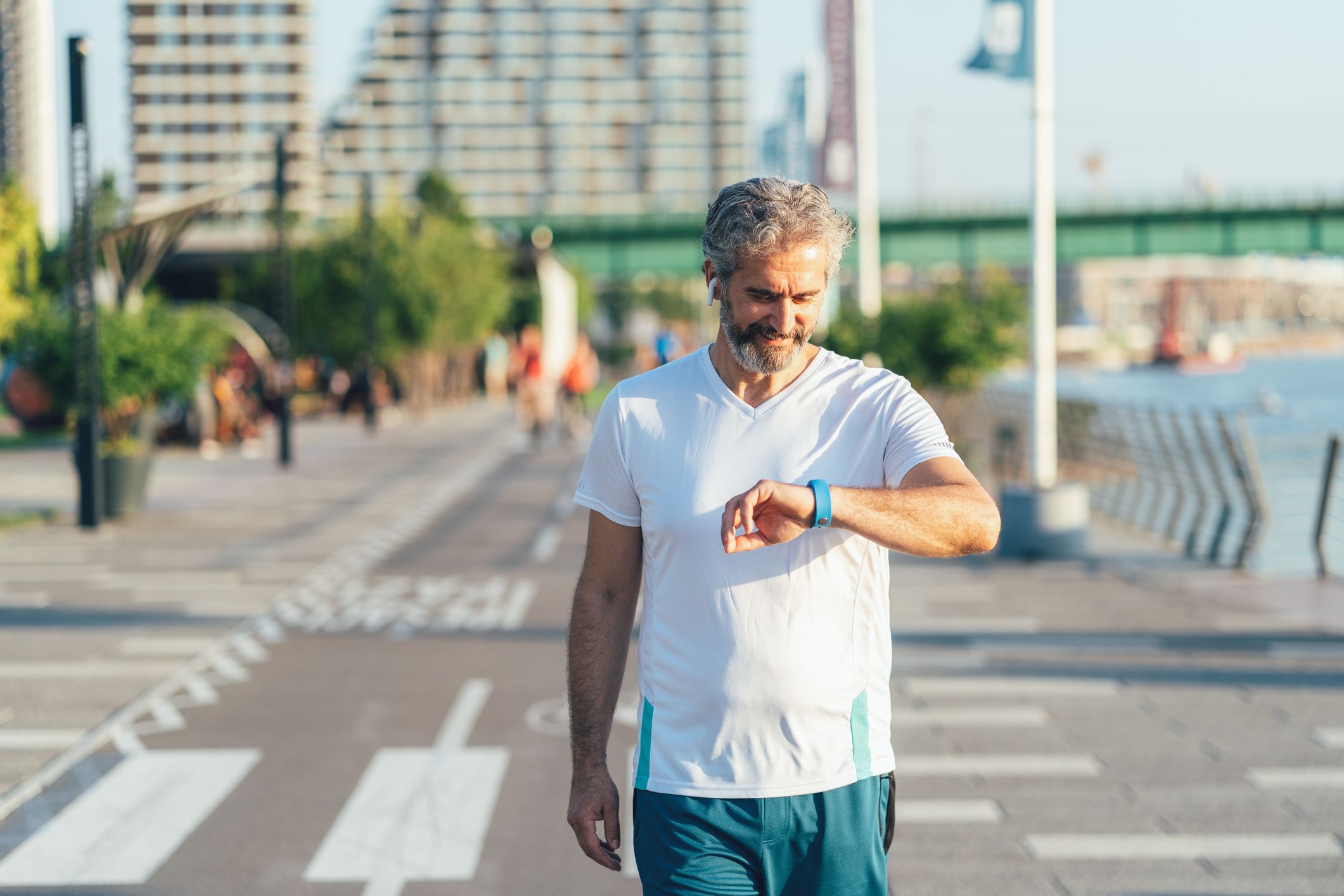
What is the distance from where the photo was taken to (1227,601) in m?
11.2

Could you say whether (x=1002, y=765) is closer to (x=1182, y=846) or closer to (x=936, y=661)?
(x=1182, y=846)

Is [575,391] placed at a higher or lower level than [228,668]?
higher

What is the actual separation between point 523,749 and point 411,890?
193 centimetres

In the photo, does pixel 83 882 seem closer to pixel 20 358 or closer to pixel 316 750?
pixel 316 750

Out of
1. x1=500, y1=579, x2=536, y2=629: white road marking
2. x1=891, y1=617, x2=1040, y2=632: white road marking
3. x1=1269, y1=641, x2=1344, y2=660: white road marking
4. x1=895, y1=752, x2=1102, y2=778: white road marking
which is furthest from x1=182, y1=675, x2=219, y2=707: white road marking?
x1=1269, y1=641, x2=1344, y2=660: white road marking

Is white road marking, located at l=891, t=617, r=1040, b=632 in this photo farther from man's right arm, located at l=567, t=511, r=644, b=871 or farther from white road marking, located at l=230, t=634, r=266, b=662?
man's right arm, located at l=567, t=511, r=644, b=871

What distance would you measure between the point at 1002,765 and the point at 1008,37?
8846mm

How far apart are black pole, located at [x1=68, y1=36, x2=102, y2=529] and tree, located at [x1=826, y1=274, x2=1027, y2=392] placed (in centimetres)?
837

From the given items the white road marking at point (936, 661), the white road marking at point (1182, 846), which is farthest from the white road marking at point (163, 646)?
the white road marking at point (1182, 846)

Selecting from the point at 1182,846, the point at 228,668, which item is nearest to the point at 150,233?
the point at 228,668

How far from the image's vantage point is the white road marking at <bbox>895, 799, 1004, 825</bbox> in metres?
6.00

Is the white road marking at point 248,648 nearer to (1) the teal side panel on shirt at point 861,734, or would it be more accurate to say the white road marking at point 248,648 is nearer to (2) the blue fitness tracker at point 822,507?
(1) the teal side panel on shirt at point 861,734

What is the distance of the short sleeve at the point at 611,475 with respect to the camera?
9.37 ft

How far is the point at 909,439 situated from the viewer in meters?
2.73
